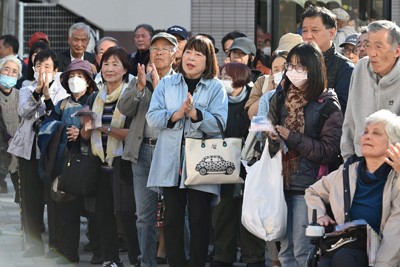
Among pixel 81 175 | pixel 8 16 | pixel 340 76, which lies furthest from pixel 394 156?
pixel 8 16

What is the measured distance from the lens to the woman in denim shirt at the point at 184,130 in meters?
8.60

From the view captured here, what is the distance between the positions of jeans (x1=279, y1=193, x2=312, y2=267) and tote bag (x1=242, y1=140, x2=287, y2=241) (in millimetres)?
97

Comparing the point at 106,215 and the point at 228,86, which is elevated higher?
the point at 228,86

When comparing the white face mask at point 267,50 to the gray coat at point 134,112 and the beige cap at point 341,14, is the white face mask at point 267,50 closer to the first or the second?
the beige cap at point 341,14

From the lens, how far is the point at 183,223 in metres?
8.72

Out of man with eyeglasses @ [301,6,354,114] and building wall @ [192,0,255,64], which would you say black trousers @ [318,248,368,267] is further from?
building wall @ [192,0,255,64]

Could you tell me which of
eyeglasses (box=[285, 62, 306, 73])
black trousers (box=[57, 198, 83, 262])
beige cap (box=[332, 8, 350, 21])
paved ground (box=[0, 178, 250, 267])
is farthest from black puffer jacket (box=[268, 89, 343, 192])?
beige cap (box=[332, 8, 350, 21])

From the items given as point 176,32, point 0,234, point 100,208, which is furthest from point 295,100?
point 0,234

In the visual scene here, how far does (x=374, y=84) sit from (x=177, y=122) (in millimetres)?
1776

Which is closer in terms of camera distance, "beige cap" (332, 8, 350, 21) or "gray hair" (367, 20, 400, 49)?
"gray hair" (367, 20, 400, 49)

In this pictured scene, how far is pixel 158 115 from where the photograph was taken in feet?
28.3

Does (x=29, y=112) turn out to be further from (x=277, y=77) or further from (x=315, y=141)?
(x=315, y=141)

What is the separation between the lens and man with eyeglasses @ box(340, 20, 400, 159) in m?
7.59

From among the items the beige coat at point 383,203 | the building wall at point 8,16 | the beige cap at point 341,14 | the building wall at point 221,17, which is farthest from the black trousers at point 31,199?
the building wall at point 8,16
